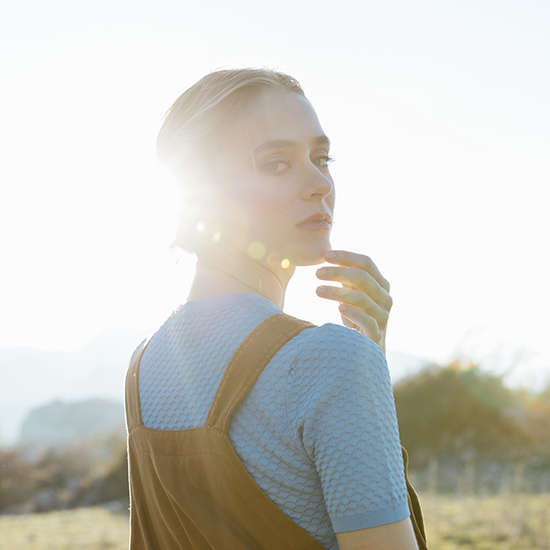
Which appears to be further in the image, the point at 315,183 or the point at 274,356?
the point at 315,183

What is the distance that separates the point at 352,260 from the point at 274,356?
500 mm

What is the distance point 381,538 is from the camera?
969 mm

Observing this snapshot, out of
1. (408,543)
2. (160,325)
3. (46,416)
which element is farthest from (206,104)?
(46,416)

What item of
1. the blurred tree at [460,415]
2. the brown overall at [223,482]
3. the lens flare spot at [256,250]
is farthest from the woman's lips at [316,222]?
the blurred tree at [460,415]

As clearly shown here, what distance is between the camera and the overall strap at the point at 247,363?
109 cm

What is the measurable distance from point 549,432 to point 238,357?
14527mm

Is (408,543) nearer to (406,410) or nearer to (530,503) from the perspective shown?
(530,503)

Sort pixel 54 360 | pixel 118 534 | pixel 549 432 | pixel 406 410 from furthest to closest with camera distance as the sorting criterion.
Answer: pixel 54 360, pixel 406 410, pixel 549 432, pixel 118 534

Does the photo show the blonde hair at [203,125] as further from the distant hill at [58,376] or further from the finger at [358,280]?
the distant hill at [58,376]

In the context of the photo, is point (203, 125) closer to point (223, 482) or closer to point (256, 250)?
point (256, 250)

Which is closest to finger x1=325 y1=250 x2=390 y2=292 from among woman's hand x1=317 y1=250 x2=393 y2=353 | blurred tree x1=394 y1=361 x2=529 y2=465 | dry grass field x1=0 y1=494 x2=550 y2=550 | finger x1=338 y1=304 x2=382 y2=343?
Answer: woman's hand x1=317 y1=250 x2=393 y2=353

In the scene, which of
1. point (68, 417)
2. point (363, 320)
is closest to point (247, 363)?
point (363, 320)

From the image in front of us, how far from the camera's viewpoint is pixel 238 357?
3.68 ft

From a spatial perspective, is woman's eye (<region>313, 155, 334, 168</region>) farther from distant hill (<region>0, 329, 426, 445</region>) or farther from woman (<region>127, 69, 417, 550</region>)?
distant hill (<region>0, 329, 426, 445</region>)
